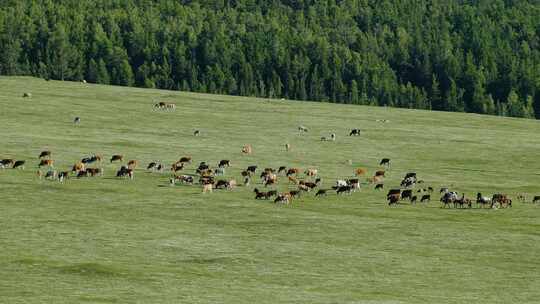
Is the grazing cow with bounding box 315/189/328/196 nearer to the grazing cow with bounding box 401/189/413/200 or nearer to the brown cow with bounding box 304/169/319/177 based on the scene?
the grazing cow with bounding box 401/189/413/200

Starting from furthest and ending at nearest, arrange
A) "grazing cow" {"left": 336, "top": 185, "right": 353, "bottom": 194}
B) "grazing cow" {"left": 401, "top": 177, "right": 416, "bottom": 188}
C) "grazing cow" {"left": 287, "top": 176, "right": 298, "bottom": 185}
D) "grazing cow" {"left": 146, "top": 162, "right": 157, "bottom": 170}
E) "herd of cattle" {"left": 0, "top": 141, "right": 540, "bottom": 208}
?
"grazing cow" {"left": 146, "top": 162, "right": 157, "bottom": 170}, "grazing cow" {"left": 401, "top": 177, "right": 416, "bottom": 188}, "grazing cow" {"left": 287, "top": 176, "right": 298, "bottom": 185}, "grazing cow" {"left": 336, "top": 185, "right": 353, "bottom": 194}, "herd of cattle" {"left": 0, "top": 141, "right": 540, "bottom": 208}

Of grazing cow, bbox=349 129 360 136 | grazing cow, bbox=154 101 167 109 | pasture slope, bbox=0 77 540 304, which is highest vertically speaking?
grazing cow, bbox=154 101 167 109

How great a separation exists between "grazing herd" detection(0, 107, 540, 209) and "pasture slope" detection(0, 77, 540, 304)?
0.70 metres

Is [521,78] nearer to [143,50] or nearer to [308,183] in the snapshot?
[143,50]

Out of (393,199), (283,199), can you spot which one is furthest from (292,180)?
(393,199)

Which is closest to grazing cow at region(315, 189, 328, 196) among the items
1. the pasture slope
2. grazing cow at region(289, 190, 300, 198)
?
the pasture slope

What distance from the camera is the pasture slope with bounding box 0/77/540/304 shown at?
43.3 meters

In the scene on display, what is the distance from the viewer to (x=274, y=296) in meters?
41.5

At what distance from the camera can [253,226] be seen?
2210 inches

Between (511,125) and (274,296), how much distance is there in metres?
82.4

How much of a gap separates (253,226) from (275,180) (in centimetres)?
1520

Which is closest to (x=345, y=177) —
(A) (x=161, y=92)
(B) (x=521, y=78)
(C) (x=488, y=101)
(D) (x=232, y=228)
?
(D) (x=232, y=228)

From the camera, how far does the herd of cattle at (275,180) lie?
65.6 metres

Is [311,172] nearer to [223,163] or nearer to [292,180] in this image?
[292,180]
